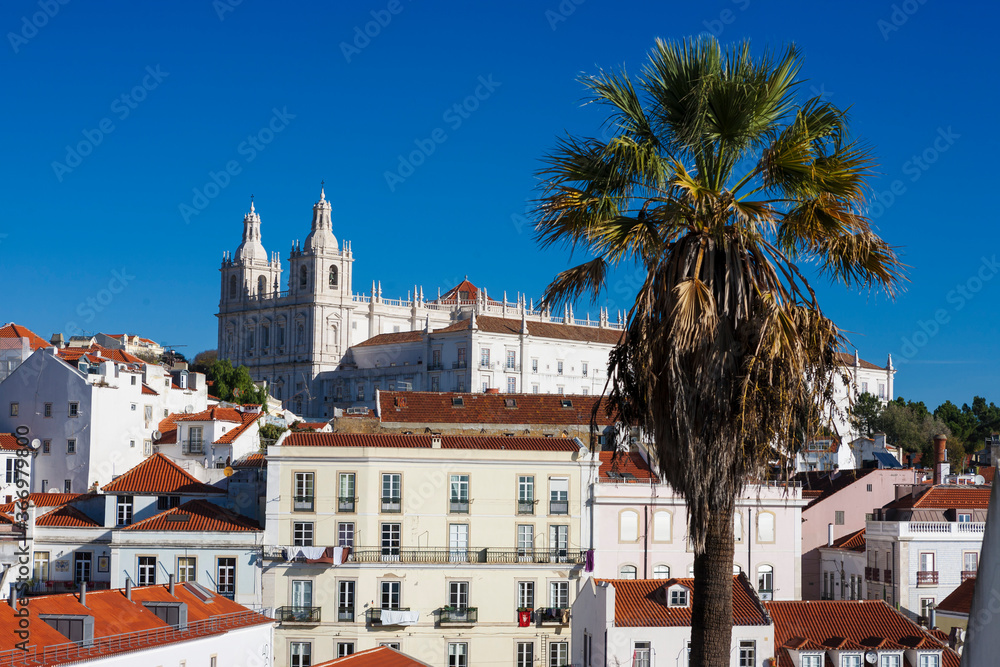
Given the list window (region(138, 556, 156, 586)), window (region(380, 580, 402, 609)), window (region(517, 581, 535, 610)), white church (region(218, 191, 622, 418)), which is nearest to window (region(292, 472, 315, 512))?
window (region(380, 580, 402, 609))

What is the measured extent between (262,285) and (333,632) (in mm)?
112998

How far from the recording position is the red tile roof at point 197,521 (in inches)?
1738

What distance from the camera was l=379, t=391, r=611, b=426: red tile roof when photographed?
63125 millimetres

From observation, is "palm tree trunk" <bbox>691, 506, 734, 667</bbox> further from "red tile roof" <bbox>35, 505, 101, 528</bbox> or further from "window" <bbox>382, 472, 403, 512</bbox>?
"red tile roof" <bbox>35, 505, 101, 528</bbox>

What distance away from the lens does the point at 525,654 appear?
141ft

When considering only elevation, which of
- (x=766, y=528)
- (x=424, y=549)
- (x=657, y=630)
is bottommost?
(x=657, y=630)

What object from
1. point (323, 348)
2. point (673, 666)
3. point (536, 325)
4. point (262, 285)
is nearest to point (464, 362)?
point (536, 325)

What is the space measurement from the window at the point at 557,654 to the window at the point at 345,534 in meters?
7.95

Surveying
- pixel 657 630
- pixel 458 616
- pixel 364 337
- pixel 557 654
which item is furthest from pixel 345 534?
pixel 364 337

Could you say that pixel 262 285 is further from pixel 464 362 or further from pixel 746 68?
pixel 746 68

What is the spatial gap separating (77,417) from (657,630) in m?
38.3

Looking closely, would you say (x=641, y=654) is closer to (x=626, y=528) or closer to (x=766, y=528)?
(x=626, y=528)

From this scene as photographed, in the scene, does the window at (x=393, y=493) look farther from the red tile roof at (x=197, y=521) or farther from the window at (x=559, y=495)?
the window at (x=559, y=495)

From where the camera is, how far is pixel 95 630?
30391 millimetres
